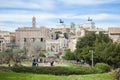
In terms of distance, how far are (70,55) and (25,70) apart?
206ft

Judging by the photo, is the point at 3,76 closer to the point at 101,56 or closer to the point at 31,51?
the point at 101,56

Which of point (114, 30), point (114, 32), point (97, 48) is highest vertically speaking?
point (114, 30)

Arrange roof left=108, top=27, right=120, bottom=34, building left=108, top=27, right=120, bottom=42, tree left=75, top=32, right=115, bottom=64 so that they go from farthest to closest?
roof left=108, top=27, right=120, bottom=34 → building left=108, top=27, right=120, bottom=42 → tree left=75, top=32, right=115, bottom=64

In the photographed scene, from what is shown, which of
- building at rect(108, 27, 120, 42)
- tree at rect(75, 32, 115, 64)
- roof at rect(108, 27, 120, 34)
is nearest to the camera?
tree at rect(75, 32, 115, 64)

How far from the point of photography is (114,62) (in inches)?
1948

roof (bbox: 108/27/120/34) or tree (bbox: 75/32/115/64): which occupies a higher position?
roof (bbox: 108/27/120/34)

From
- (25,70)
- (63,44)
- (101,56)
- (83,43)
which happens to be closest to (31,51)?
(63,44)

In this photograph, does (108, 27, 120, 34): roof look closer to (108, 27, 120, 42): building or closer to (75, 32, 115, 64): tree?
(108, 27, 120, 42): building

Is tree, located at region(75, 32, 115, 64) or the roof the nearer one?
tree, located at region(75, 32, 115, 64)

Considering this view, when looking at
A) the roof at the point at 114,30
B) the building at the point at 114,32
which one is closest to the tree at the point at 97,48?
the building at the point at 114,32

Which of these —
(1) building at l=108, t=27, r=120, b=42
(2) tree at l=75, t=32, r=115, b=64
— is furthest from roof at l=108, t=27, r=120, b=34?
(2) tree at l=75, t=32, r=115, b=64

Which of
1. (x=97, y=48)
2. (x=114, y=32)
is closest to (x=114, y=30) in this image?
(x=114, y=32)

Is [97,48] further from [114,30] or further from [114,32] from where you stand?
[114,30]

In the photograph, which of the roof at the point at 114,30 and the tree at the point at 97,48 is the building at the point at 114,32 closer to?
the roof at the point at 114,30
